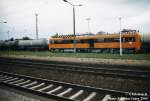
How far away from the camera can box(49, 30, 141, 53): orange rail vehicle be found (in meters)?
27.8

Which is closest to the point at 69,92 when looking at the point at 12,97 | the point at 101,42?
the point at 12,97

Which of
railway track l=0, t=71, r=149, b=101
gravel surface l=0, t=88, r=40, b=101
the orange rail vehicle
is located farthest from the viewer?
the orange rail vehicle

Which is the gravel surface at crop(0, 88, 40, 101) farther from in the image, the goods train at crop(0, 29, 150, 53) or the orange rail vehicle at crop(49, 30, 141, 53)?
the orange rail vehicle at crop(49, 30, 141, 53)

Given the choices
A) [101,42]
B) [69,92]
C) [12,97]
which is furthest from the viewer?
[101,42]

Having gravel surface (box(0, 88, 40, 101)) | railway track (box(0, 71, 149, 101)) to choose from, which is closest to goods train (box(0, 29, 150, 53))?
railway track (box(0, 71, 149, 101))

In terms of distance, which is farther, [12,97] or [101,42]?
[101,42]

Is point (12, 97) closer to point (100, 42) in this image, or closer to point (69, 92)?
point (69, 92)

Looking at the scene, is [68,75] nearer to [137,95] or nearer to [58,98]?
[58,98]

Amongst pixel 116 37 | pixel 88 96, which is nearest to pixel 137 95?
pixel 88 96

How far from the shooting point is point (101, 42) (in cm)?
3008

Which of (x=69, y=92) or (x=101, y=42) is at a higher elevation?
→ (x=101, y=42)

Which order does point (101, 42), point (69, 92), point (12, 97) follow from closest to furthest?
point (12, 97), point (69, 92), point (101, 42)

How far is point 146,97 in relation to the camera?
7285mm

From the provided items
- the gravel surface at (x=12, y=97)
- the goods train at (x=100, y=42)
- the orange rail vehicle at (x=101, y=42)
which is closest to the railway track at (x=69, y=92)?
the gravel surface at (x=12, y=97)
